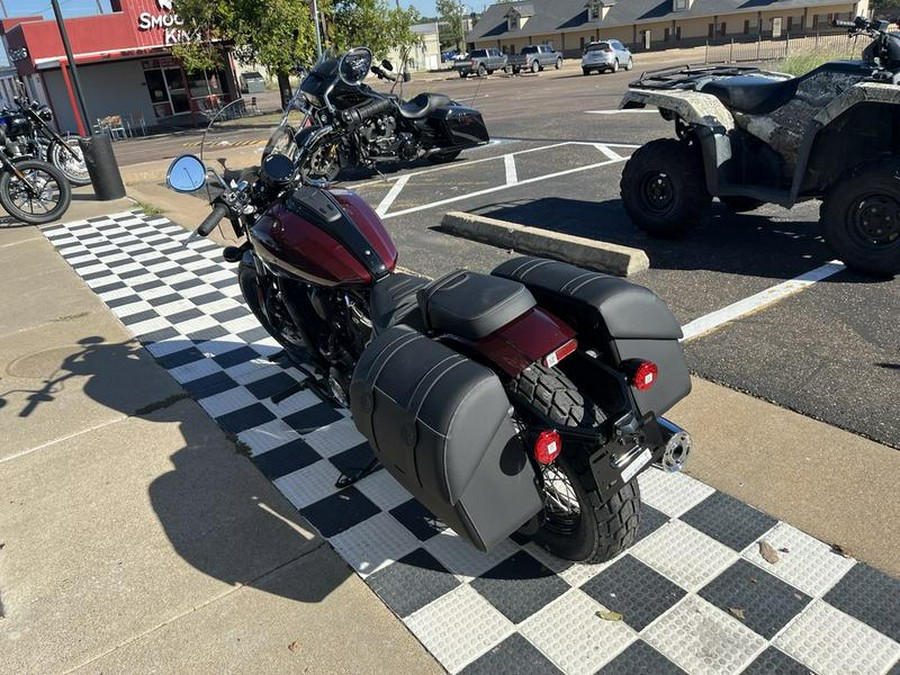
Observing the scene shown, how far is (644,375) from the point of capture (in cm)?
226

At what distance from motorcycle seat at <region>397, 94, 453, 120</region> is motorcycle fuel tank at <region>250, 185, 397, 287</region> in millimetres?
7344

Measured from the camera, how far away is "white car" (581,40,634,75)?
30.8 m

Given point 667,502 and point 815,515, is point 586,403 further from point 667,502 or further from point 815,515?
point 815,515

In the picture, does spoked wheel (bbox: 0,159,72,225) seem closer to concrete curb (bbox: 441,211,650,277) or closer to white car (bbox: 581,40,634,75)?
concrete curb (bbox: 441,211,650,277)

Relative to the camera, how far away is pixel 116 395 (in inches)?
171

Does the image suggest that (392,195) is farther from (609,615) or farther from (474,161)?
(609,615)

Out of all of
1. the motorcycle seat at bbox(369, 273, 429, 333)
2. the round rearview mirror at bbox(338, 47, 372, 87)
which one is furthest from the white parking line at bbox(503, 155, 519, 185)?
the motorcycle seat at bbox(369, 273, 429, 333)

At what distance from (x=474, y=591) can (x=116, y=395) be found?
2.85 meters

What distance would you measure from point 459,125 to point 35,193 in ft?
19.3

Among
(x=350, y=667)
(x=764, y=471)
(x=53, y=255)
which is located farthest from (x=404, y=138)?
(x=350, y=667)

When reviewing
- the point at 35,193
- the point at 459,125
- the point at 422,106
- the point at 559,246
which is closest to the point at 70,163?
the point at 35,193

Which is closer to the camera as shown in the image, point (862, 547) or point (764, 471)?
point (862, 547)

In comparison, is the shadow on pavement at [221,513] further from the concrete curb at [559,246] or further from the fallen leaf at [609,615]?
the concrete curb at [559,246]

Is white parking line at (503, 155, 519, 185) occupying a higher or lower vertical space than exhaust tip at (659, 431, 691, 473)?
Result: lower
